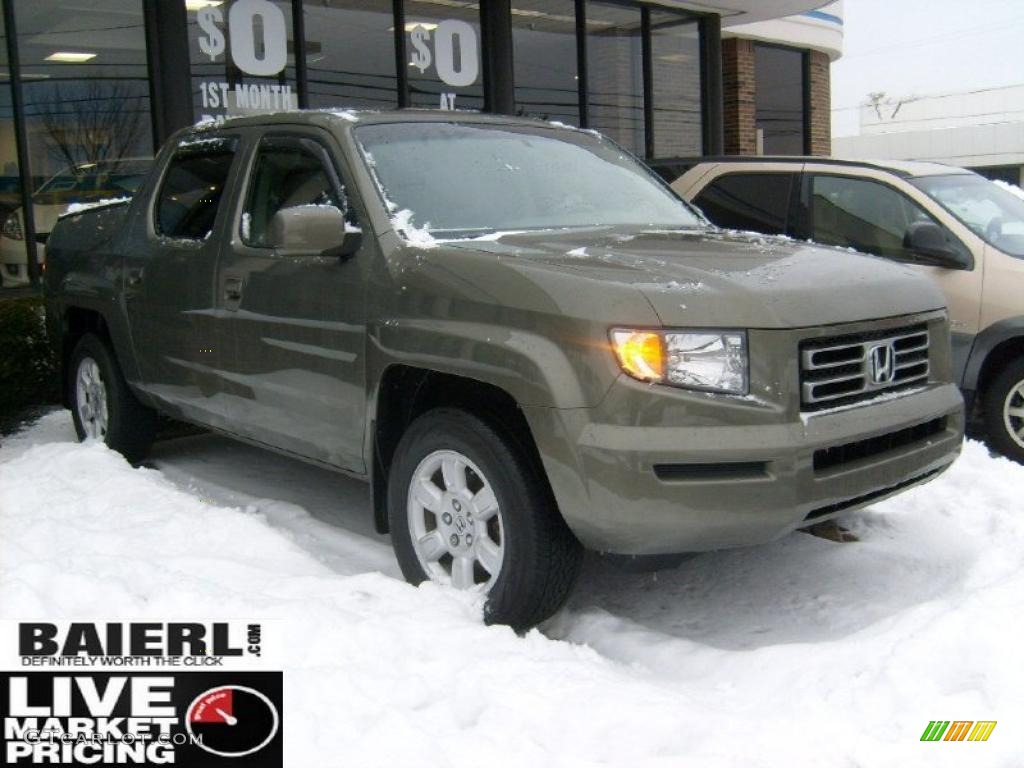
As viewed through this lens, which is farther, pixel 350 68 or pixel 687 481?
pixel 350 68

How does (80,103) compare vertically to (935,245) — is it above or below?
above

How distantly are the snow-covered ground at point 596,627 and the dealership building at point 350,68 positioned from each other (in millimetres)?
2620

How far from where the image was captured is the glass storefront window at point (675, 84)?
50.1 ft

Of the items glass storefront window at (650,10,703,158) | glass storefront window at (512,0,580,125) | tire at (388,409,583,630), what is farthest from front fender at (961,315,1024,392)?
glass storefront window at (650,10,703,158)

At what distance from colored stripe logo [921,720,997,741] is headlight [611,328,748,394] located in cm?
110

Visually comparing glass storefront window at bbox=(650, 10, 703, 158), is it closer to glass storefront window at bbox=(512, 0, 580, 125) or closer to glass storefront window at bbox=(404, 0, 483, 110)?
glass storefront window at bbox=(512, 0, 580, 125)

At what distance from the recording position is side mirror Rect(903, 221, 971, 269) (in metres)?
6.73

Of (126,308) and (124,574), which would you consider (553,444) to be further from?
(126,308)

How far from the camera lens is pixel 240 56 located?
11.3 meters

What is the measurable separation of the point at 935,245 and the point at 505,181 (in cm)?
311

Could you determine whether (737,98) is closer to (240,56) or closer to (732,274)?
(240,56)

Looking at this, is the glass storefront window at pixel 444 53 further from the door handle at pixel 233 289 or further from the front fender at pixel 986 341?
the door handle at pixel 233 289

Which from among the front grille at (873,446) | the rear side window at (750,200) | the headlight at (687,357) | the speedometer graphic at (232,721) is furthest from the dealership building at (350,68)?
the speedometer graphic at (232,721)

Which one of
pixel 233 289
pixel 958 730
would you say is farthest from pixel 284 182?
pixel 958 730
